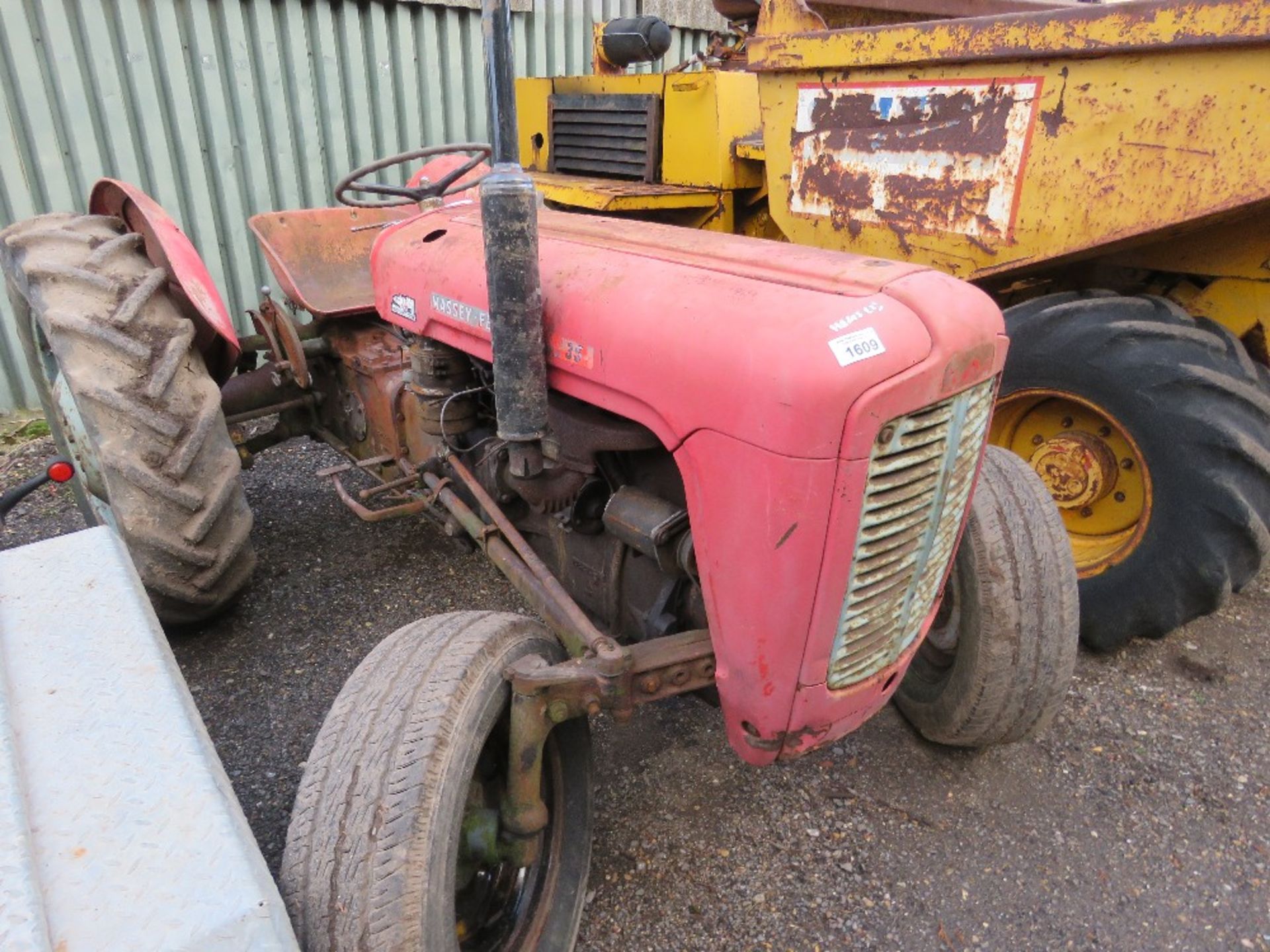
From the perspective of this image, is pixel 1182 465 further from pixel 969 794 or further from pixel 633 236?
pixel 633 236

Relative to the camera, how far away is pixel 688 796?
82.8 inches

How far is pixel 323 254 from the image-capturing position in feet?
10.5

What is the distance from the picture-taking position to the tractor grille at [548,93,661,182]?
3805 millimetres

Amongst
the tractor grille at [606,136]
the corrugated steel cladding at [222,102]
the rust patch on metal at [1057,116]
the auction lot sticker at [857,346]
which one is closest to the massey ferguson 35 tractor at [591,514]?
the auction lot sticker at [857,346]

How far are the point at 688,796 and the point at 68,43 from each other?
411cm

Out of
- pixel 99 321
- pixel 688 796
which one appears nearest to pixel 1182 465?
A: pixel 688 796

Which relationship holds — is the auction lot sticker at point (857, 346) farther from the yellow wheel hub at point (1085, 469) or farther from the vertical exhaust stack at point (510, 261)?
the yellow wheel hub at point (1085, 469)

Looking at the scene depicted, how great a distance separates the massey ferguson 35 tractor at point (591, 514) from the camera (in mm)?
1315

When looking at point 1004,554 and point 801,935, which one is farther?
point 1004,554

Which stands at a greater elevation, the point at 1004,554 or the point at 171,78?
the point at 171,78

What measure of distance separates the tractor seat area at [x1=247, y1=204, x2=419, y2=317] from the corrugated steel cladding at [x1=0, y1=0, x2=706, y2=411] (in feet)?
4.91

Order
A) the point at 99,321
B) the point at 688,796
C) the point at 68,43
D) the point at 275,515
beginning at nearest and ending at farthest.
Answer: the point at 688,796, the point at 99,321, the point at 275,515, the point at 68,43

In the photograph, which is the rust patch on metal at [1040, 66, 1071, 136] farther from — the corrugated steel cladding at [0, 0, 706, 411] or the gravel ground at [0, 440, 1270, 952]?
the corrugated steel cladding at [0, 0, 706, 411]

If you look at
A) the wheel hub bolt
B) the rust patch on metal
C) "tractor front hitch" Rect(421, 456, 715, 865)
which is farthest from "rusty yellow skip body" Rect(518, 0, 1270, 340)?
"tractor front hitch" Rect(421, 456, 715, 865)
